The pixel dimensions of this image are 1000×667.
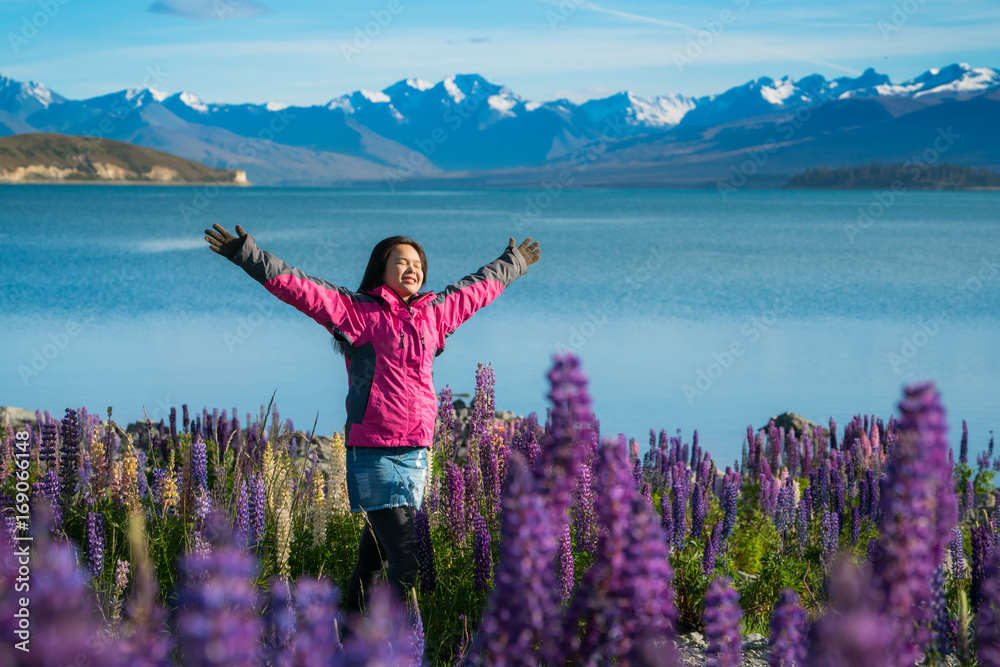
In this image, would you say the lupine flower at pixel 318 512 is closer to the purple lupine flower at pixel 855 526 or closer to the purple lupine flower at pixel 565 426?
the purple lupine flower at pixel 855 526

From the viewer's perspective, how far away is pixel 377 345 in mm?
5629

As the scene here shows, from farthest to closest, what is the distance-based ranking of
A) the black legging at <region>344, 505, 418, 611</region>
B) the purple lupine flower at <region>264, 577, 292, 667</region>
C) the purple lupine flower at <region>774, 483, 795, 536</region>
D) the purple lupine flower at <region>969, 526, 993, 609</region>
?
the purple lupine flower at <region>774, 483, 795, 536</region> < the black legging at <region>344, 505, 418, 611</region> < the purple lupine flower at <region>969, 526, 993, 609</region> < the purple lupine flower at <region>264, 577, 292, 667</region>

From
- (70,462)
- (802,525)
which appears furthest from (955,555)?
(70,462)

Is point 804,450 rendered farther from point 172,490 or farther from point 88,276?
point 88,276

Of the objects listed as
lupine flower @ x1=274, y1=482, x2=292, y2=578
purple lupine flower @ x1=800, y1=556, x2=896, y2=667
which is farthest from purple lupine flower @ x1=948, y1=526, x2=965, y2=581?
purple lupine flower @ x1=800, y1=556, x2=896, y2=667

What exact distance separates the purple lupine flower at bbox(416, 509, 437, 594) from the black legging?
0.15 ft

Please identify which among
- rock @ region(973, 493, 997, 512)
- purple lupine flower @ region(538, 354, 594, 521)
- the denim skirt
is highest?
purple lupine flower @ region(538, 354, 594, 521)

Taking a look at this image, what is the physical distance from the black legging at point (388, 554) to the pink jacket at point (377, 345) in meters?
0.44

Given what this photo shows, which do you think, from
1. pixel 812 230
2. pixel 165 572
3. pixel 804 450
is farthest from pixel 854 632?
pixel 812 230

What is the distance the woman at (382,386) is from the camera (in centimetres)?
546

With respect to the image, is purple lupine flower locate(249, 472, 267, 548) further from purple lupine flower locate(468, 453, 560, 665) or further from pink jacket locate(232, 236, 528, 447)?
purple lupine flower locate(468, 453, 560, 665)

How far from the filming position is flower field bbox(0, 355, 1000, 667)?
1.70 meters

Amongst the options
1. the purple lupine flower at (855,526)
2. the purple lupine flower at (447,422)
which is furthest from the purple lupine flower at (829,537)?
the purple lupine flower at (447,422)

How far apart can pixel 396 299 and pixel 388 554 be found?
62.7 inches
